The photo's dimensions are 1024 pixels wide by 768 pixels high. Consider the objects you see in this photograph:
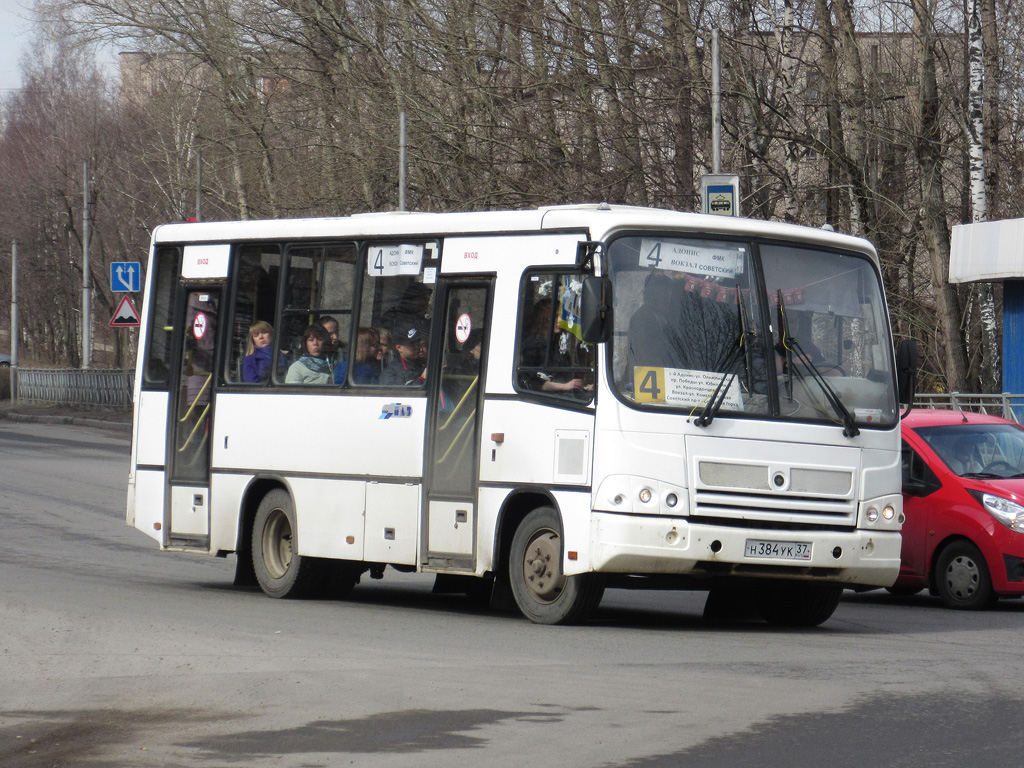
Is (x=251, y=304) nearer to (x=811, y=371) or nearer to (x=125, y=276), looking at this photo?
(x=811, y=371)

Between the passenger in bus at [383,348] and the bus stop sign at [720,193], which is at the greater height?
the bus stop sign at [720,193]

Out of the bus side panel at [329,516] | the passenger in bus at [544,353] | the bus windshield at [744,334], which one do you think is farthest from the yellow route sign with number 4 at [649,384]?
the bus side panel at [329,516]

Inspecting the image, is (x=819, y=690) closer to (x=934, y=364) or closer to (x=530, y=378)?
(x=530, y=378)

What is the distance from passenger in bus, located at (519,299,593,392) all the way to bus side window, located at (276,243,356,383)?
6.55 ft

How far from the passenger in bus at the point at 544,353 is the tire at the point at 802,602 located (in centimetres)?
235

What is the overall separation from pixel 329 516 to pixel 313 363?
118 centimetres

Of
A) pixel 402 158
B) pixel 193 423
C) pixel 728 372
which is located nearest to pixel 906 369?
pixel 728 372

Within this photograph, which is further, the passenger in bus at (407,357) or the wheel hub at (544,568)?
the passenger in bus at (407,357)

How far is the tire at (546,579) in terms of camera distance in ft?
36.2

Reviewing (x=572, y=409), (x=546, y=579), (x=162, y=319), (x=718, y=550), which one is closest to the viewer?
(x=718, y=550)

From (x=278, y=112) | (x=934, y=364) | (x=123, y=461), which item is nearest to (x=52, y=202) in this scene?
(x=278, y=112)

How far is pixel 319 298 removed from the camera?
13.2 meters

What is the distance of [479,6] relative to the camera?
30.4 metres

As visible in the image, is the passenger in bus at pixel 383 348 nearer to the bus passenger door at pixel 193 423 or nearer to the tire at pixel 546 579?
the tire at pixel 546 579
